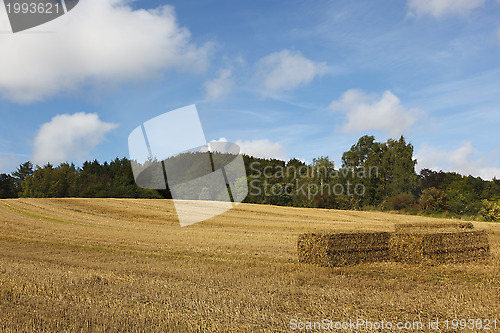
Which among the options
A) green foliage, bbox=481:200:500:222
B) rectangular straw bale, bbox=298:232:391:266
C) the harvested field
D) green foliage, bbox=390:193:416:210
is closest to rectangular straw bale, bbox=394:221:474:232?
the harvested field

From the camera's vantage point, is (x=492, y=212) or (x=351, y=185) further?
(x=351, y=185)

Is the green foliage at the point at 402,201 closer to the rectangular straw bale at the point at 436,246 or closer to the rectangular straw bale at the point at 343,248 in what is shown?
the rectangular straw bale at the point at 436,246

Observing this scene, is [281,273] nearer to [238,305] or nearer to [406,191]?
[238,305]

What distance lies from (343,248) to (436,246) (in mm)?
2877

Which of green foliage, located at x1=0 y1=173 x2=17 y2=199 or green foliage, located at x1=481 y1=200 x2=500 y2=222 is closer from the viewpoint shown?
green foliage, located at x1=481 y1=200 x2=500 y2=222

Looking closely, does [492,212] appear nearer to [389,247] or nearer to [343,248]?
[389,247]

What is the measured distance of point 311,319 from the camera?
20.4 ft

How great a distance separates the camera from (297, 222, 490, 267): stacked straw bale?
12016mm

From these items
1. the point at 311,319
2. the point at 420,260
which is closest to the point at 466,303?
the point at 311,319

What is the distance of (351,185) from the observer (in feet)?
217
